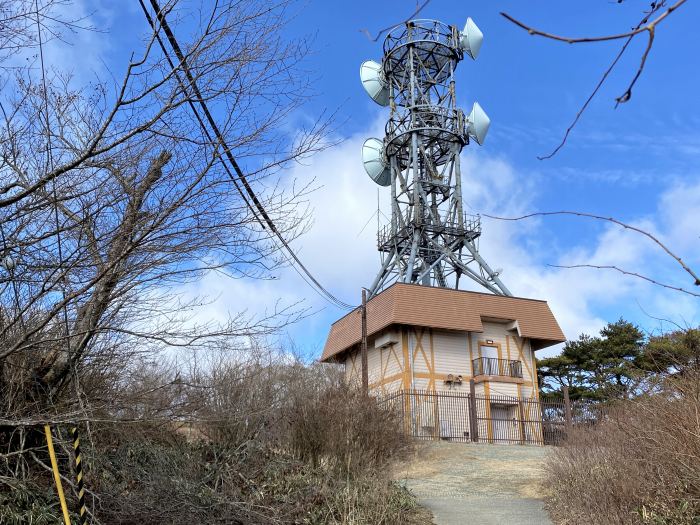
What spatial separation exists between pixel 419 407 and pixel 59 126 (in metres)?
20.4

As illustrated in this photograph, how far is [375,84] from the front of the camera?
119ft

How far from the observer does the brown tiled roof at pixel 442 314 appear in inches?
1088

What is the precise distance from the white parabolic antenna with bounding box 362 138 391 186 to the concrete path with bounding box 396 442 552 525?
19.2 metres

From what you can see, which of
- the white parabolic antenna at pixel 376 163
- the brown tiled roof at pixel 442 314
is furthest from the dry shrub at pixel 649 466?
→ the white parabolic antenna at pixel 376 163

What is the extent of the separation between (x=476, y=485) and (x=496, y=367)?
1649 cm

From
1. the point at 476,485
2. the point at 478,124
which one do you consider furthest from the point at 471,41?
the point at 476,485

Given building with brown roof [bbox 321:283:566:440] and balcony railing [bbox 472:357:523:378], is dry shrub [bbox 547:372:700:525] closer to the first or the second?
building with brown roof [bbox 321:283:566:440]

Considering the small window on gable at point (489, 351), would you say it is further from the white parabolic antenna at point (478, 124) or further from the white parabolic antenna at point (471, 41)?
the white parabolic antenna at point (471, 41)

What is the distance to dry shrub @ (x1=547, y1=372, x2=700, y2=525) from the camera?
23.6 ft

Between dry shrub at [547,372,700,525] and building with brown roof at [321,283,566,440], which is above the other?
building with brown roof at [321,283,566,440]

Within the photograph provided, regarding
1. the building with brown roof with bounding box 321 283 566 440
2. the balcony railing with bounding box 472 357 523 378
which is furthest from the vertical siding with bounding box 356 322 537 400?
the balcony railing with bounding box 472 357 523 378

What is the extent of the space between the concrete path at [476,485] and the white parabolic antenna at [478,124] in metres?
20.4

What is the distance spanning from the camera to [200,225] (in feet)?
19.4

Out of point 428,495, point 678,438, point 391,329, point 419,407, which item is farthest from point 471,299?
point 678,438
